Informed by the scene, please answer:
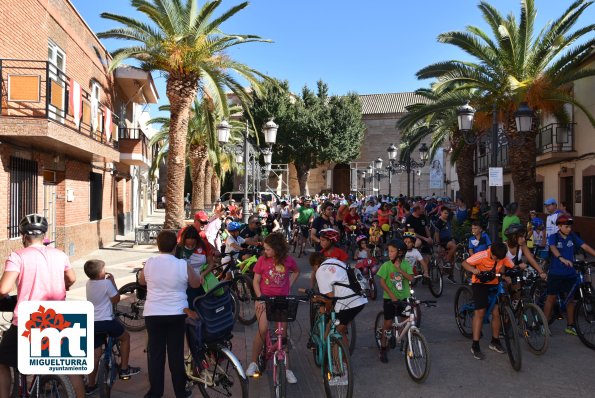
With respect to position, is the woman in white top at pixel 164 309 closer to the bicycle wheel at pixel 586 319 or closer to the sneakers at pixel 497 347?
the sneakers at pixel 497 347

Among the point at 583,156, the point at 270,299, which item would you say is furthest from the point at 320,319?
the point at 583,156

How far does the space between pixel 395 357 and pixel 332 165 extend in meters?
52.2

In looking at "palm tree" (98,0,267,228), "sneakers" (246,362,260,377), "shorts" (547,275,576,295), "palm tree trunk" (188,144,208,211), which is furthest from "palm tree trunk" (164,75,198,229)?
"sneakers" (246,362,260,377)

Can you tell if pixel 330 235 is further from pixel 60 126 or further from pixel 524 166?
pixel 524 166

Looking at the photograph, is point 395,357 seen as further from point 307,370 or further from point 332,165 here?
point 332,165

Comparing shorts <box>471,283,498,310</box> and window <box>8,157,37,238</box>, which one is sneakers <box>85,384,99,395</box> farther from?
window <box>8,157,37,238</box>

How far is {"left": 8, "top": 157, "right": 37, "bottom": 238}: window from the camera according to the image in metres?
11.1

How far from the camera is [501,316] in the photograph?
6086 millimetres

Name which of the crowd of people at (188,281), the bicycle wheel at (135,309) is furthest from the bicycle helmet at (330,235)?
the bicycle wheel at (135,309)

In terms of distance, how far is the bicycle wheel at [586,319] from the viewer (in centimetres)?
665

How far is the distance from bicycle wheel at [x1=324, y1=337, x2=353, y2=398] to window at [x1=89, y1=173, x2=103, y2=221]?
14.4m

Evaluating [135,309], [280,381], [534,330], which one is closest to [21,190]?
[135,309]

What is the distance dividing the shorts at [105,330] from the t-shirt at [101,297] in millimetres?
51

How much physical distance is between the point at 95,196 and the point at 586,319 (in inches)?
615
